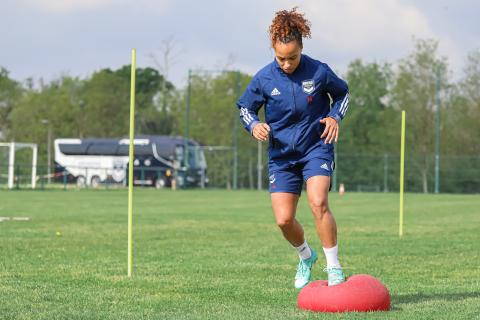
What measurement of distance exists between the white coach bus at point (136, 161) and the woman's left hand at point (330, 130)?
52247 millimetres

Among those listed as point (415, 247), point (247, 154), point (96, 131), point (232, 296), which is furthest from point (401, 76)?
point (232, 296)

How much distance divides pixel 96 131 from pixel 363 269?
75485 mm

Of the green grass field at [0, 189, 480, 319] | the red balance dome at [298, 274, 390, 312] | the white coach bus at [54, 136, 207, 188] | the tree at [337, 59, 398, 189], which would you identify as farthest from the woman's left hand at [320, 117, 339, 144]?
the tree at [337, 59, 398, 189]

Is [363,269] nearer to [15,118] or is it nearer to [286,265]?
[286,265]

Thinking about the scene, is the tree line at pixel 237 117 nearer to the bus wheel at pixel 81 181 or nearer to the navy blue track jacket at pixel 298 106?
the bus wheel at pixel 81 181

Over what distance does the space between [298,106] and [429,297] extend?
2.03m

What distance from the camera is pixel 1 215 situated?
2442 centimetres

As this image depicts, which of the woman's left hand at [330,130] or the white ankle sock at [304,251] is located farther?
the white ankle sock at [304,251]

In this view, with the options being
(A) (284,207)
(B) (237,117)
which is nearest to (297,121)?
(A) (284,207)

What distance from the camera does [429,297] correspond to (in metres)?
8.54

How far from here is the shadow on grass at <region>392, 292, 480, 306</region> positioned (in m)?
8.30

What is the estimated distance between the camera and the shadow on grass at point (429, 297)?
27.2 feet

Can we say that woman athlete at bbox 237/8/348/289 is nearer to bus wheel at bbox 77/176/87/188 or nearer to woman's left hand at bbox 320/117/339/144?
woman's left hand at bbox 320/117/339/144

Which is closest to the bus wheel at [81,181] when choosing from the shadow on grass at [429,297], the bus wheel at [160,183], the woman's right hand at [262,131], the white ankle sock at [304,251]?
the bus wheel at [160,183]
